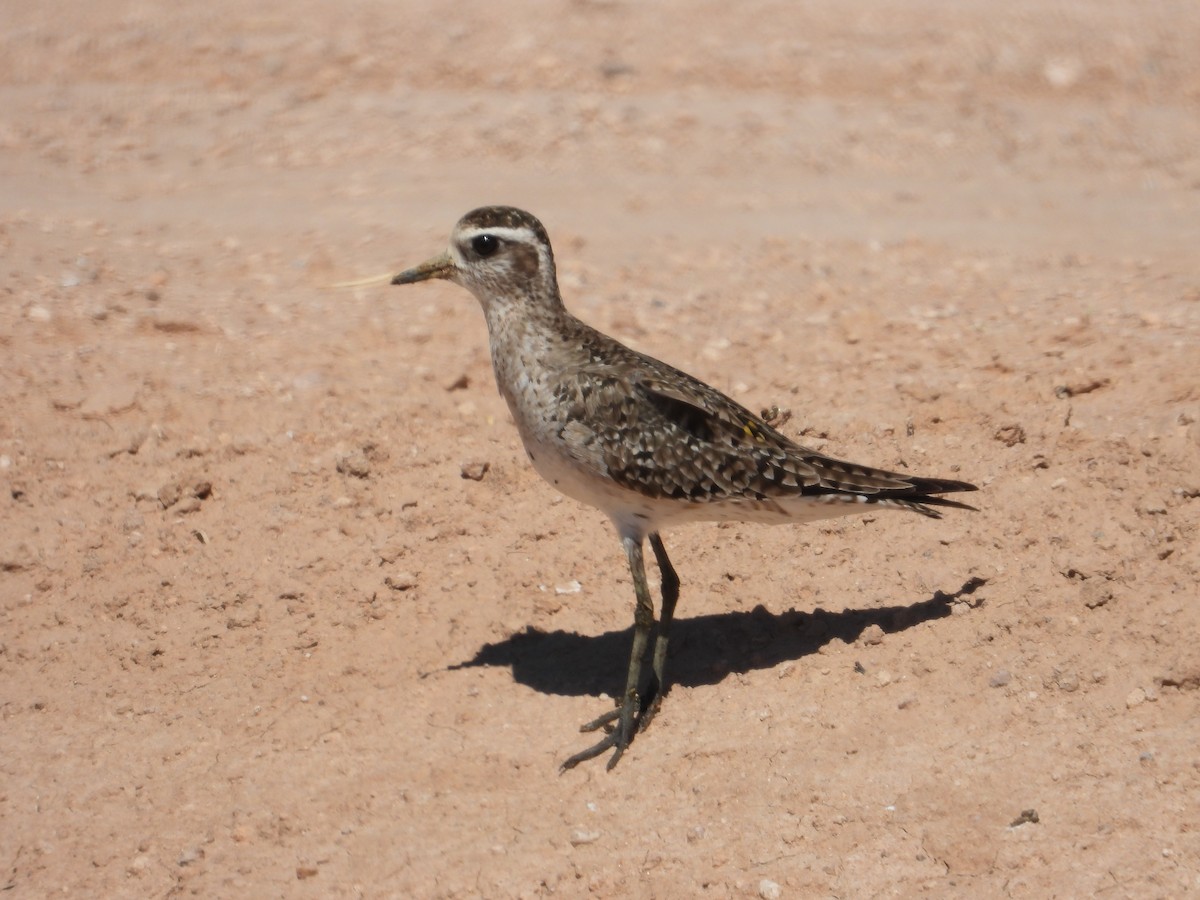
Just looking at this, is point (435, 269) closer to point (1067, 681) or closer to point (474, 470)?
point (474, 470)

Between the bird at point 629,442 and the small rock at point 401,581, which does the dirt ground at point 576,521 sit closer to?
the small rock at point 401,581

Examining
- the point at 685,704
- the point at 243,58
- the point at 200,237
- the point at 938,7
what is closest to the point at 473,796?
the point at 685,704

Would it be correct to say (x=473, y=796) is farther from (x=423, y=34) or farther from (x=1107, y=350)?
(x=423, y=34)

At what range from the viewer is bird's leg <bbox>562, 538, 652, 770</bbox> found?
6.76m

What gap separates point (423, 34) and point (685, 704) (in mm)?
10780

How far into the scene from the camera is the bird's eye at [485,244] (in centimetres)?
696

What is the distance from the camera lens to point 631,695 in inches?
269

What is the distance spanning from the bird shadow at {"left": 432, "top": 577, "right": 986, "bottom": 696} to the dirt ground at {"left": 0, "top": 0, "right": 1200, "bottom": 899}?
0.02 meters

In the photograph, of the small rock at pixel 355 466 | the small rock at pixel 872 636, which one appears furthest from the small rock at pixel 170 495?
the small rock at pixel 872 636

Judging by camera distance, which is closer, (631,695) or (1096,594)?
(631,695)

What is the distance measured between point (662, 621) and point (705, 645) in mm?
497

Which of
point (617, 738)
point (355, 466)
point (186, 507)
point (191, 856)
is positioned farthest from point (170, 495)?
point (617, 738)

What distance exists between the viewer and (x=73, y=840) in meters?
6.61

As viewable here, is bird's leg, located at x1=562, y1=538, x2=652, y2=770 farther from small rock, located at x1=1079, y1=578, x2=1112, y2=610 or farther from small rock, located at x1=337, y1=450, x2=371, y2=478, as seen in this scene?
small rock, located at x1=337, y1=450, x2=371, y2=478
